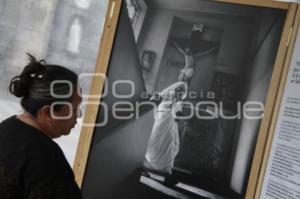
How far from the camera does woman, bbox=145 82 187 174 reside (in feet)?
6.57

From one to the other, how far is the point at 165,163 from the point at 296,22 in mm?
914

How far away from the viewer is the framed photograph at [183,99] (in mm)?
1870

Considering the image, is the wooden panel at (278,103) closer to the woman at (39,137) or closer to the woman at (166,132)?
the woman at (166,132)

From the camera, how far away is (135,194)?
2064 millimetres

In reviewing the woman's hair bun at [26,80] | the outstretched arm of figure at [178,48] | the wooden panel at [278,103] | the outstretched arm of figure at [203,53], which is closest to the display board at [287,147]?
the wooden panel at [278,103]

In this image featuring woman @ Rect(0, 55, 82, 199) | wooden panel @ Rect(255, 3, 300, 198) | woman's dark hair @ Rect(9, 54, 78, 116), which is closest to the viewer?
woman @ Rect(0, 55, 82, 199)

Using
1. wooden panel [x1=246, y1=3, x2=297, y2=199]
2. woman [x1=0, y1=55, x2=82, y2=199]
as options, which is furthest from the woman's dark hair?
wooden panel [x1=246, y1=3, x2=297, y2=199]

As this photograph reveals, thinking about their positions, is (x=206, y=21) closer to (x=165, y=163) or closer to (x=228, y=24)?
(x=228, y=24)

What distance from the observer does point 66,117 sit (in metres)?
1.41

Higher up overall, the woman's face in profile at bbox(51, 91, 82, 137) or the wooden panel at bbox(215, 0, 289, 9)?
the wooden panel at bbox(215, 0, 289, 9)

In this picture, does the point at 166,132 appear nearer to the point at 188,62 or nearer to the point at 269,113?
the point at 188,62

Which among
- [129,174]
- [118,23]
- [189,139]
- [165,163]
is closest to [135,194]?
[129,174]

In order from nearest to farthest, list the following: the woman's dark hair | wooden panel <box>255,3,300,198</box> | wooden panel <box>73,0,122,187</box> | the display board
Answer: the woman's dark hair, the display board, wooden panel <box>255,3,300,198</box>, wooden panel <box>73,0,122,187</box>

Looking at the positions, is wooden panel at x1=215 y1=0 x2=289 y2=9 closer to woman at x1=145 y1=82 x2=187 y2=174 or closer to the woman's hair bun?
woman at x1=145 y1=82 x2=187 y2=174
